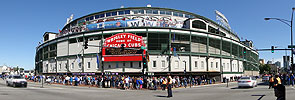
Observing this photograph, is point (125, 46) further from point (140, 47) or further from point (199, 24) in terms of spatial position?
point (199, 24)

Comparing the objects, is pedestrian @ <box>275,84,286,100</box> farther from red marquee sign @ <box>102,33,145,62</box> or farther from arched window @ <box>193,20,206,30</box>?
arched window @ <box>193,20,206,30</box>

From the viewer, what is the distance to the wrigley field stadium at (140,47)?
4706cm

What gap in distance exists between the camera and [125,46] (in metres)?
46.3

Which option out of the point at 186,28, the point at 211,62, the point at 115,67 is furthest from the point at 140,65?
the point at 211,62

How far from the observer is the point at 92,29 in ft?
169

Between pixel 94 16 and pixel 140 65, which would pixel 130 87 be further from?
pixel 94 16

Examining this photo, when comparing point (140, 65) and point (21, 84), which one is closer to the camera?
point (21, 84)

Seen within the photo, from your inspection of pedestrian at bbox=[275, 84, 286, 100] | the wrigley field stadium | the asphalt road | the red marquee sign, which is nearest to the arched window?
the wrigley field stadium

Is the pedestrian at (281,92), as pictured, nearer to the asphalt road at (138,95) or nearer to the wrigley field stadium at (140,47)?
the asphalt road at (138,95)

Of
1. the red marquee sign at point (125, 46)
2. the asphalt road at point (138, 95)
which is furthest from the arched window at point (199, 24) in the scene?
the asphalt road at point (138, 95)

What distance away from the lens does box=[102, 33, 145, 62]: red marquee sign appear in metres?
46.1

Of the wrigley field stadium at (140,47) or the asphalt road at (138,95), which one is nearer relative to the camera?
the asphalt road at (138,95)

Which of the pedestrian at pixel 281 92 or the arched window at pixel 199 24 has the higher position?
the arched window at pixel 199 24

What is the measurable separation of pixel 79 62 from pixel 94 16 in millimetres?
16074
